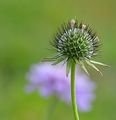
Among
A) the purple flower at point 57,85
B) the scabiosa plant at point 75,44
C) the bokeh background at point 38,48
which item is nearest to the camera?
the scabiosa plant at point 75,44

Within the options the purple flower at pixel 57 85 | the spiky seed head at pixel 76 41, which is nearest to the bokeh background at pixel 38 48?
the purple flower at pixel 57 85

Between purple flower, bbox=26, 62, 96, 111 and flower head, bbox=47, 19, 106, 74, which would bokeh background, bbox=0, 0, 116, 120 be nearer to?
purple flower, bbox=26, 62, 96, 111

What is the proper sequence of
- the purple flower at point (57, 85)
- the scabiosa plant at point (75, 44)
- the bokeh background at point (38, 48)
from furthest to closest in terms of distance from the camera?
the bokeh background at point (38, 48) < the purple flower at point (57, 85) < the scabiosa plant at point (75, 44)

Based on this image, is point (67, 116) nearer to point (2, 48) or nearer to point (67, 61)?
point (2, 48)

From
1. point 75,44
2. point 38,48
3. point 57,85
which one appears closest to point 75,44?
point 75,44

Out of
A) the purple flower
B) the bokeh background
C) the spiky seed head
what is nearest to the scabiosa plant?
the spiky seed head

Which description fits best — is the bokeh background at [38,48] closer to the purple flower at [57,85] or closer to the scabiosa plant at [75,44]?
the purple flower at [57,85]

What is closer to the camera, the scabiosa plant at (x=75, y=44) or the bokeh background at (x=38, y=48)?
the scabiosa plant at (x=75, y=44)

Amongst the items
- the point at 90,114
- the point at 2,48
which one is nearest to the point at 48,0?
the point at 2,48
